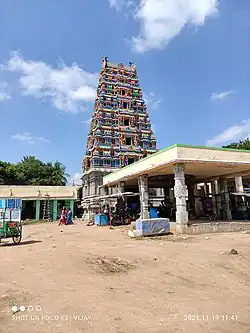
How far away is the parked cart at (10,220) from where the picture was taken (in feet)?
35.7

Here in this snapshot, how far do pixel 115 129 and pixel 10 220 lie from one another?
22.7 m

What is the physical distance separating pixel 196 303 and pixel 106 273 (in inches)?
98.7

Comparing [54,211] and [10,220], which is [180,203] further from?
[54,211]

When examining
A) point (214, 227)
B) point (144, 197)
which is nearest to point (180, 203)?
point (214, 227)

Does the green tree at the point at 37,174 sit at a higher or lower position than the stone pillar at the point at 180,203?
higher

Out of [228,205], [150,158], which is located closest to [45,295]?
[150,158]

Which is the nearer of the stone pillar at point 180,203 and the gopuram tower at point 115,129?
the stone pillar at point 180,203

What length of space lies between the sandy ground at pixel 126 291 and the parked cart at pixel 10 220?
2.60m

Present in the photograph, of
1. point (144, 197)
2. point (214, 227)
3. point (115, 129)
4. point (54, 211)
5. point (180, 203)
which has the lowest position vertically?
point (214, 227)

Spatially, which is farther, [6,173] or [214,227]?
[6,173]

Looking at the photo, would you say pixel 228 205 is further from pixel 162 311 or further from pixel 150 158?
pixel 162 311

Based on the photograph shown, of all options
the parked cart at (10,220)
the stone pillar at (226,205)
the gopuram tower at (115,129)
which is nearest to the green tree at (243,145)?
the gopuram tower at (115,129)

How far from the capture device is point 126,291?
4.90 m

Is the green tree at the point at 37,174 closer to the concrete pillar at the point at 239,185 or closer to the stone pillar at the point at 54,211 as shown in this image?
the stone pillar at the point at 54,211
